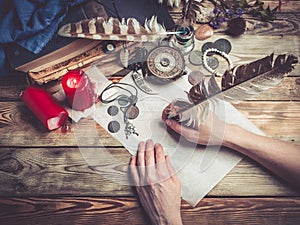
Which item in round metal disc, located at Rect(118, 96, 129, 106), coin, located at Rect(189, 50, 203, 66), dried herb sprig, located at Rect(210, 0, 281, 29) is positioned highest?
dried herb sprig, located at Rect(210, 0, 281, 29)

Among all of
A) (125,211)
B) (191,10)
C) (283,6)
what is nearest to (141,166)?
→ (125,211)

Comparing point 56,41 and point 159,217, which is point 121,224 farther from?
point 56,41

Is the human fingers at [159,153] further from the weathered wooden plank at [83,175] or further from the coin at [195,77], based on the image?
the coin at [195,77]

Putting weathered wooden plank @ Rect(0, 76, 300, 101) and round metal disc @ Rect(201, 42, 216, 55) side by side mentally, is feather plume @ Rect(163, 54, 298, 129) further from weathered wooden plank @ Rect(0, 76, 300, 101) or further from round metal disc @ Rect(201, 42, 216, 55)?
round metal disc @ Rect(201, 42, 216, 55)

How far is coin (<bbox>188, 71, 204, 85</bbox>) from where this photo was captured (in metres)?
1.28

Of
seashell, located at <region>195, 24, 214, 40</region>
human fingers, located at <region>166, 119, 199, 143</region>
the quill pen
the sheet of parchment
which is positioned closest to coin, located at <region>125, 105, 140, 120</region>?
the sheet of parchment

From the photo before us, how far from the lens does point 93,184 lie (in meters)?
1.18

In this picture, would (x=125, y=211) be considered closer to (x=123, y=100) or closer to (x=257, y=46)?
(x=123, y=100)

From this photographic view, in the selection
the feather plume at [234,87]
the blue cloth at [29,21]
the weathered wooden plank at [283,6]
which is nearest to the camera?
the feather plume at [234,87]

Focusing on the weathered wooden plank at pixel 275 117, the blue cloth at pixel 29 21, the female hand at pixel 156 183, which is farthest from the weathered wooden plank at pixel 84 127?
the blue cloth at pixel 29 21

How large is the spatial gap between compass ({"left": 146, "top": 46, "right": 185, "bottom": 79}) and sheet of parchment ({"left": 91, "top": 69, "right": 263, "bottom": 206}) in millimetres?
38

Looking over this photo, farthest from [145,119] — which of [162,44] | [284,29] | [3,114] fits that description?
[284,29]

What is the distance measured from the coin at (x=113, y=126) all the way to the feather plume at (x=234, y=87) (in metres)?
0.15

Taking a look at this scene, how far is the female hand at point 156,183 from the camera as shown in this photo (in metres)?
1.15
